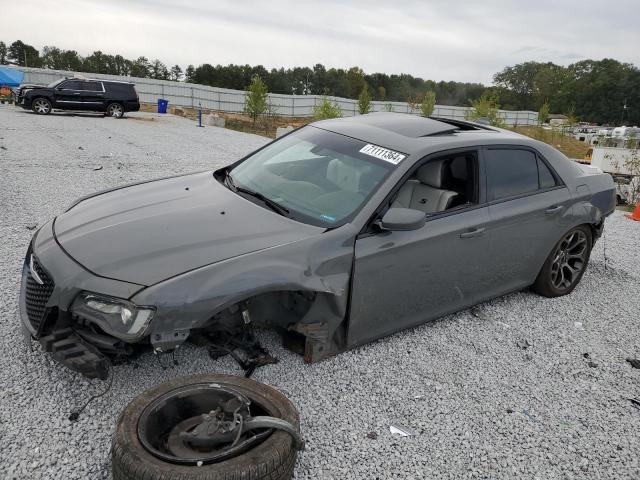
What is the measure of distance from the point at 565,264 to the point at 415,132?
82.3 inches

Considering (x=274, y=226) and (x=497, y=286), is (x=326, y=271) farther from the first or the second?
(x=497, y=286)

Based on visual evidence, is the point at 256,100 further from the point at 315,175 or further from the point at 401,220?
the point at 401,220

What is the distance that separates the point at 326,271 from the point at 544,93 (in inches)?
4637

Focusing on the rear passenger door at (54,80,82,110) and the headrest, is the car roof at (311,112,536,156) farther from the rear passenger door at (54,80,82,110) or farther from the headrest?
the rear passenger door at (54,80,82,110)

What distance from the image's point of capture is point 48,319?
9.06 ft

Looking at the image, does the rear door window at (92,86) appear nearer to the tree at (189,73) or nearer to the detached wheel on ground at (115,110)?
the detached wheel on ground at (115,110)

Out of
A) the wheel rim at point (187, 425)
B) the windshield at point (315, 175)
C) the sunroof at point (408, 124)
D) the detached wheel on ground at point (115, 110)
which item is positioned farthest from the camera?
the detached wheel on ground at point (115, 110)

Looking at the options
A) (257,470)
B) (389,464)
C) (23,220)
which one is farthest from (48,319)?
(23,220)

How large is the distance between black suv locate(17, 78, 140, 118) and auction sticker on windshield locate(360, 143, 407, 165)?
20.6 meters

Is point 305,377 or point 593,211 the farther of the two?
point 593,211

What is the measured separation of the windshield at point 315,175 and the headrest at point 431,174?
0.35 m

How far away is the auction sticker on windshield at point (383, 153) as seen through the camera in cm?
352

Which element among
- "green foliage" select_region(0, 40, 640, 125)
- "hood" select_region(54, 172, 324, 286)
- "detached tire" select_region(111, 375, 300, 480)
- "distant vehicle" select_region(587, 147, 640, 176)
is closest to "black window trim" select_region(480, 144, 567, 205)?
"hood" select_region(54, 172, 324, 286)

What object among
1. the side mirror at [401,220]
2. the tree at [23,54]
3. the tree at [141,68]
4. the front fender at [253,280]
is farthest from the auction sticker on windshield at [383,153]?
the tree at [23,54]
